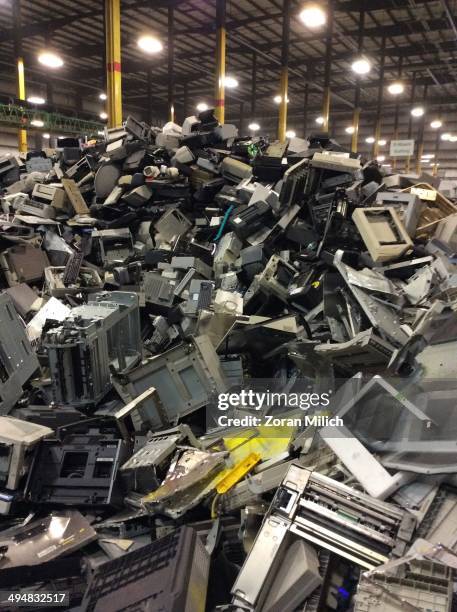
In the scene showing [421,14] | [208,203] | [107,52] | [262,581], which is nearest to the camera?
[262,581]

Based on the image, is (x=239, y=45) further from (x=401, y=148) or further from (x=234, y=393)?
(x=234, y=393)

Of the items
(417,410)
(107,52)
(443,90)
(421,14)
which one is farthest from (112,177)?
(443,90)

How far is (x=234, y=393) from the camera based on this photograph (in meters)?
3.67

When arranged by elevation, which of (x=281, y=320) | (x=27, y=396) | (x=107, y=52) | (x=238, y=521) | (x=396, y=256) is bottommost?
(x=238, y=521)

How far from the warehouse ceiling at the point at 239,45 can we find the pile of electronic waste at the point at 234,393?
7606 mm

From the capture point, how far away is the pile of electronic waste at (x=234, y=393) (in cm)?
203

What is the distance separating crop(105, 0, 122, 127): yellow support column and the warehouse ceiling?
8.07ft

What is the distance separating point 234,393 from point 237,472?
1013 mm

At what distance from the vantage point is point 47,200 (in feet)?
21.3

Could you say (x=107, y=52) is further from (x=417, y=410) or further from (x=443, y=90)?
(x=443, y=90)

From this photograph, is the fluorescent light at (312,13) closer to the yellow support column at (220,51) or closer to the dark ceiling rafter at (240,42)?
the yellow support column at (220,51)

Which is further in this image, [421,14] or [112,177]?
[421,14]

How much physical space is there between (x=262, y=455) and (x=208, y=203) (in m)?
4.10

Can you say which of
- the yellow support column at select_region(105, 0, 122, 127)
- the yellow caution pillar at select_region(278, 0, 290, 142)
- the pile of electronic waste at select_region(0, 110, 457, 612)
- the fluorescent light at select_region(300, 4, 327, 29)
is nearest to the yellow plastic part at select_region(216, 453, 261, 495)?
the pile of electronic waste at select_region(0, 110, 457, 612)
